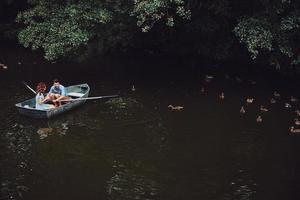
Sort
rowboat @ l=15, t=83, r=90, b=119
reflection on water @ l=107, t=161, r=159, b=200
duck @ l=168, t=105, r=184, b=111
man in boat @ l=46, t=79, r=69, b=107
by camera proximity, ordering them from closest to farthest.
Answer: reflection on water @ l=107, t=161, r=159, b=200, rowboat @ l=15, t=83, r=90, b=119, man in boat @ l=46, t=79, r=69, b=107, duck @ l=168, t=105, r=184, b=111

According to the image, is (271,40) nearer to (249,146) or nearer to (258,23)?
(258,23)

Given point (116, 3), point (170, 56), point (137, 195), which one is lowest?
point (137, 195)

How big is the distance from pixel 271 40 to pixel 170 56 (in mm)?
8533

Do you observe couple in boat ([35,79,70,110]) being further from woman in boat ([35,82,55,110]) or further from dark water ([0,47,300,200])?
dark water ([0,47,300,200])

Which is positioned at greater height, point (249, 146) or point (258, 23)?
point (258, 23)

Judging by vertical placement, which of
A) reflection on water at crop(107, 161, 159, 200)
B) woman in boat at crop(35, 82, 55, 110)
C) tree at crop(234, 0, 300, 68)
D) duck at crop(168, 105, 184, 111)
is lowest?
reflection on water at crop(107, 161, 159, 200)

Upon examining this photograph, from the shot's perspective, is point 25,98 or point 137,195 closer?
point 137,195

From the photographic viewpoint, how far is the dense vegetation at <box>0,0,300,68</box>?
22.9 m

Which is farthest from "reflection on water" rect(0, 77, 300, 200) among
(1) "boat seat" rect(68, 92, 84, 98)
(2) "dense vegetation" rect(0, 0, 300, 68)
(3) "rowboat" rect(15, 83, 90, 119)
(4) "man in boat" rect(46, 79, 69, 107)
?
(2) "dense vegetation" rect(0, 0, 300, 68)

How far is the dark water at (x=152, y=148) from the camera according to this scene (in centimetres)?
1577

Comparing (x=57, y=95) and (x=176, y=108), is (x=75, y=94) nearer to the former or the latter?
(x=57, y=95)

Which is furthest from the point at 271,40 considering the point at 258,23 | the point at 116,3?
the point at 116,3

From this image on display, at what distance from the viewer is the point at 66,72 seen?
2738 cm

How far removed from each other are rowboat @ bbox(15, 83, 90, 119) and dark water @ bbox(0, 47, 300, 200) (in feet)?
0.95
